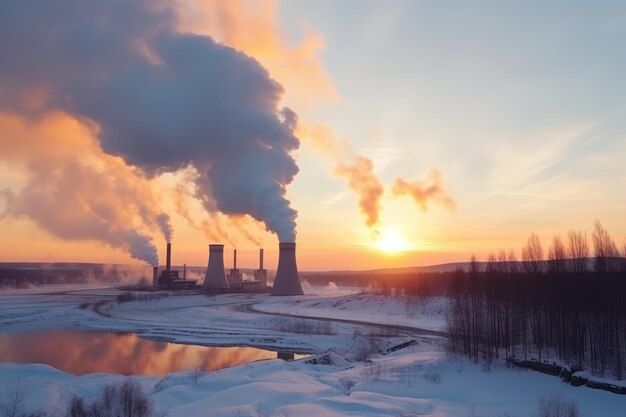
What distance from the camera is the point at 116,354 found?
25703mm

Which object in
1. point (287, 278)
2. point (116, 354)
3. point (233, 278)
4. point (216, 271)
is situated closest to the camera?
point (116, 354)

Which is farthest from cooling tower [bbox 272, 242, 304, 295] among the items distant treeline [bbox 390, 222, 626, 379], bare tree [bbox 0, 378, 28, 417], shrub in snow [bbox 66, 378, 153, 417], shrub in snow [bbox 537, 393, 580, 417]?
shrub in snow [bbox 537, 393, 580, 417]

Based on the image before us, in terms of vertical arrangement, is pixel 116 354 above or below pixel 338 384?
below

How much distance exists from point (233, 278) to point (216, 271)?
1883cm

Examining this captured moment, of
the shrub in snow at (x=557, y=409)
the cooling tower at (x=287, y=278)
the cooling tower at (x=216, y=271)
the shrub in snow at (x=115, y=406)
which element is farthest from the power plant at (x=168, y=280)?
the shrub in snow at (x=557, y=409)

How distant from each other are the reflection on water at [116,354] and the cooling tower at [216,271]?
43264 mm

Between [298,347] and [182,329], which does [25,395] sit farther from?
[182,329]

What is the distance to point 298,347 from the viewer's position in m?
27.5

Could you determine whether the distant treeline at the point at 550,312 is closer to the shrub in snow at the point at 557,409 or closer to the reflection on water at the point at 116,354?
the shrub in snow at the point at 557,409

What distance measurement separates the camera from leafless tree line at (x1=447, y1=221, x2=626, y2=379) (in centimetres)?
1911

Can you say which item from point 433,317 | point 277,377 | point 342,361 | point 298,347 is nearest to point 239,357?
point 298,347

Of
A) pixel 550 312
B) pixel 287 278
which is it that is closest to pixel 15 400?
pixel 550 312

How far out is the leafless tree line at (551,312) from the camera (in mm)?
19109

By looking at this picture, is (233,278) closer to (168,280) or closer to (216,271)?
(168,280)
